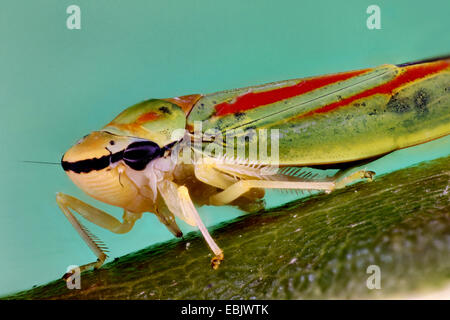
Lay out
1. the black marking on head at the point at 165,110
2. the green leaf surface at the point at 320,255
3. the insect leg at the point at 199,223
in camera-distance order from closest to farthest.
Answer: the green leaf surface at the point at 320,255
the insect leg at the point at 199,223
the black marking on head at the point at 165,110

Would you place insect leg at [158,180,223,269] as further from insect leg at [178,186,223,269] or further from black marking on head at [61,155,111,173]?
black marking on head at [61,155,111,173]

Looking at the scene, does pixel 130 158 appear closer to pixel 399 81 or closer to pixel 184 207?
pixel 184 207

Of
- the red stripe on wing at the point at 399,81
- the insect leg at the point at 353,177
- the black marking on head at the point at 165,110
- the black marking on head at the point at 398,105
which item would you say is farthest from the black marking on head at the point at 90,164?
the black marking on head at the point at 398,105

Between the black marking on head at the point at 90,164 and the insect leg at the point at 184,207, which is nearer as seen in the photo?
the insect leg at the point at 184,207

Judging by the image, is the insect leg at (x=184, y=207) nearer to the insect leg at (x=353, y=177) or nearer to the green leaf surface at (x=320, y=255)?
the green leaf surface at (x=320, y=255)

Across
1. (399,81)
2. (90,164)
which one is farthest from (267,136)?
(90,164)

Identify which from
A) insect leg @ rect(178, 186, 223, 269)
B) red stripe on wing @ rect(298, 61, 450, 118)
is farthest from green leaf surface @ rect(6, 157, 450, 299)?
red stripe on wing @ rect(298, 61, 450, 118)
